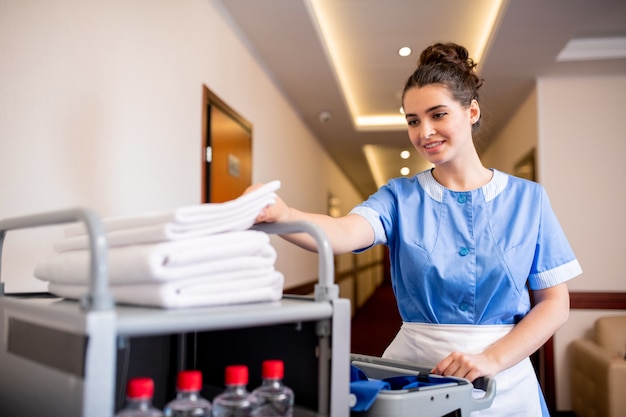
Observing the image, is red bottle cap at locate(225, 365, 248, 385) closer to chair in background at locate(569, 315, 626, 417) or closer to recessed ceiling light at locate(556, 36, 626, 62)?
chair in background at locate(569, 315, 626, 417)

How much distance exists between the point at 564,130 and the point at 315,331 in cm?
486

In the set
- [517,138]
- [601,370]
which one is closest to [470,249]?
[601,370]

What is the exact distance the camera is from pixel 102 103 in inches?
89.4

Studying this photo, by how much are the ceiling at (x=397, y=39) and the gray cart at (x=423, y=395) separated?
2.55 meters

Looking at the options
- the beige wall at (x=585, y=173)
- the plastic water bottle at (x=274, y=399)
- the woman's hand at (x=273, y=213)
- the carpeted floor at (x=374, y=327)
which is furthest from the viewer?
the carpeted floor at (x=374, y=327)

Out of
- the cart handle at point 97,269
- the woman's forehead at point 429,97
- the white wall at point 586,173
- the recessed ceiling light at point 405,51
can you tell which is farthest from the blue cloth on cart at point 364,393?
the white wall at point 586,173

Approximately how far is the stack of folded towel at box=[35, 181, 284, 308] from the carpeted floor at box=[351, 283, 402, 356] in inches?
186

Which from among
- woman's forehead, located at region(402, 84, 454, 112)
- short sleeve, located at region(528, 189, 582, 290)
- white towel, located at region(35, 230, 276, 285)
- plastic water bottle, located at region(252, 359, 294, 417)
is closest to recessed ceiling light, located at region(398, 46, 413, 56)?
woman's forehead, located at region(402, 84, 454, 112)

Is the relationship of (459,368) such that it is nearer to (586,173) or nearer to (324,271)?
(324,271)

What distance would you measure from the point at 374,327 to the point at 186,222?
9044mm

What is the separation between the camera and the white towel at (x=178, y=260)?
851 millimetres

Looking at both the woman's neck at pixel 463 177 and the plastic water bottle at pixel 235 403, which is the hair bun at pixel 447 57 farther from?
the plastic water bottle at pixel 235 403

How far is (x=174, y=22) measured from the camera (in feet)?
9.76

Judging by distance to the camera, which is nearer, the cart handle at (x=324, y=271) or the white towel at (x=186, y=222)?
the white towel at (x=186, y=222)
